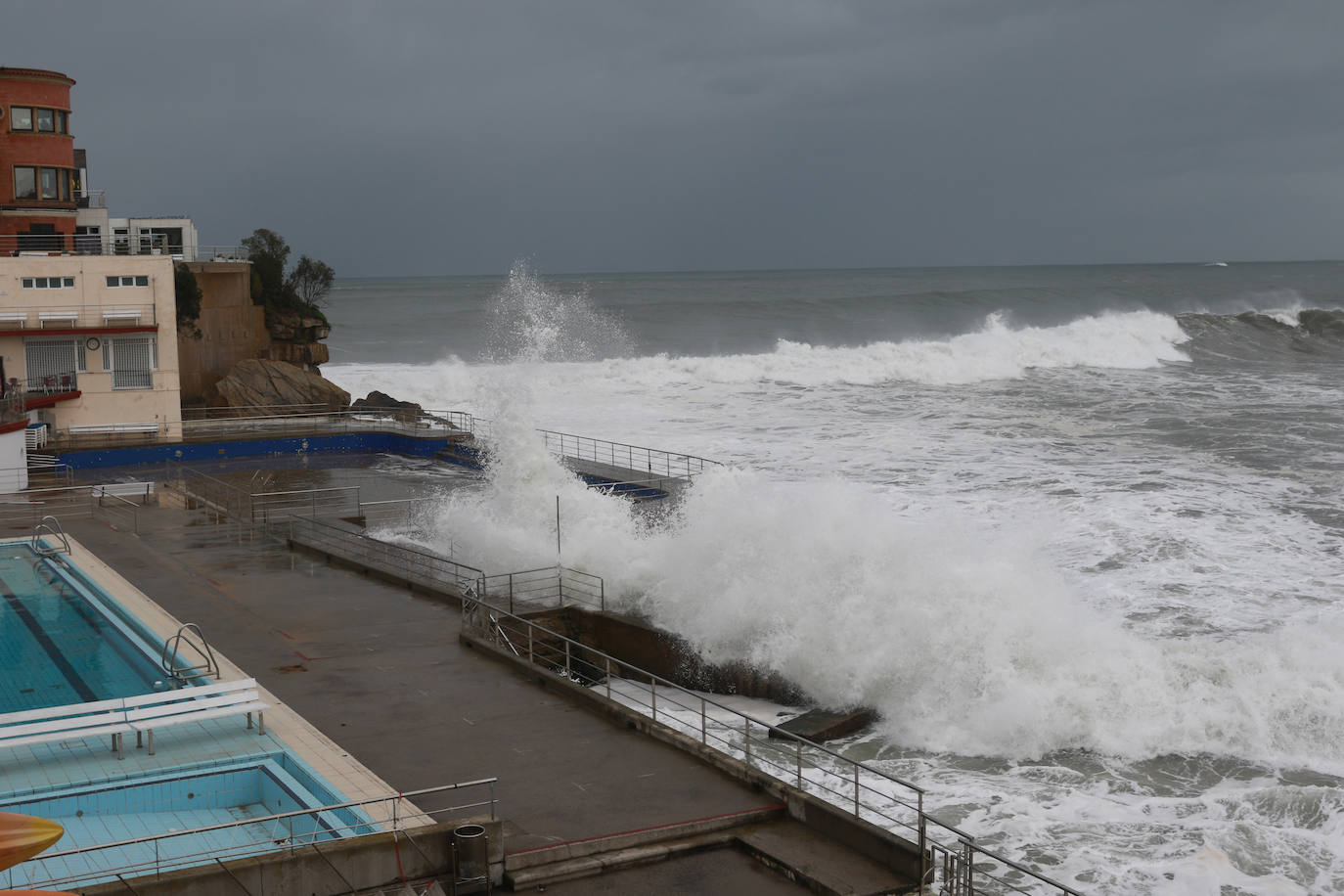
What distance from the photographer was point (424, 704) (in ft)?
45.7

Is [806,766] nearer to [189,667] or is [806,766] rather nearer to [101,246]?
[189,667]

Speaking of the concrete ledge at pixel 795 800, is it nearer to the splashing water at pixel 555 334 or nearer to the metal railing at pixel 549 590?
the metal railing at pixel 549 590

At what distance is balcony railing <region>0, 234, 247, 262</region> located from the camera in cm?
3716

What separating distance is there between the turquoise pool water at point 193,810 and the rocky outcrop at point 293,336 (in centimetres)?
3594

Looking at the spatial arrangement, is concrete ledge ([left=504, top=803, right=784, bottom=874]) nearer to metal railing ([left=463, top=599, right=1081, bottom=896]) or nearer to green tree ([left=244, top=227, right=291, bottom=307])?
metal railing ([left=463, top=599, right=1081, bottom=896])

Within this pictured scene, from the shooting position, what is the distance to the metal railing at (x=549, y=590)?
19.8m

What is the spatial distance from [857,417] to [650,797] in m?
36.6

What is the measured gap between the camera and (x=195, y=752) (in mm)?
12078

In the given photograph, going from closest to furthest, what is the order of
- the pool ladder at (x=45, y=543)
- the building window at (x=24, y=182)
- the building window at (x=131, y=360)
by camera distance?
the pool ladder at (x=45, y=543), the building window at (x=131, y=360), the building window at (x=24, y=182)

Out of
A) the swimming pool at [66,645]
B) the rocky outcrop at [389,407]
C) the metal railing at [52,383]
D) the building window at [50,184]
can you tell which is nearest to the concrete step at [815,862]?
the swimming pool at [66,645]

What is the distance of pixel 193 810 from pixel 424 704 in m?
3.12

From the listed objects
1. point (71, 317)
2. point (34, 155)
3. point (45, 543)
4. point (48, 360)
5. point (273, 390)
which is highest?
point (34, 155)

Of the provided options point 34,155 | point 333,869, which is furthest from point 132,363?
point 333,869

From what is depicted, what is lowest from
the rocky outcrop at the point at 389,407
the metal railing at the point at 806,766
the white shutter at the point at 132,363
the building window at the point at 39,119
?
the metal railing at the point at 806,766
